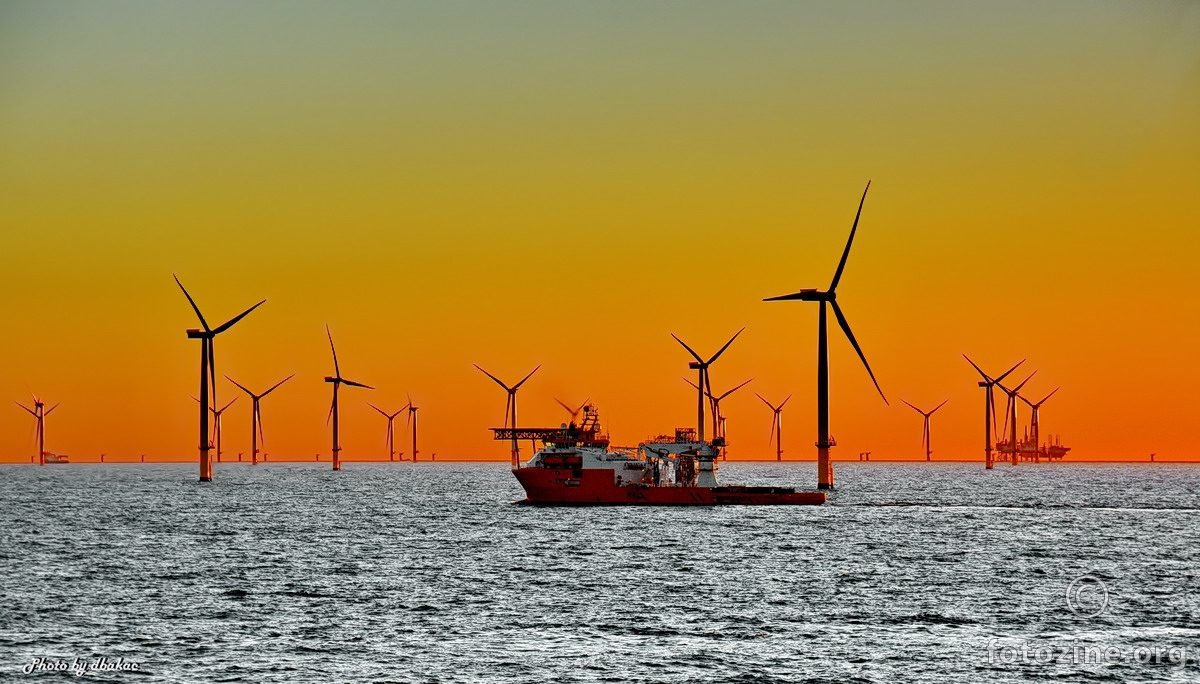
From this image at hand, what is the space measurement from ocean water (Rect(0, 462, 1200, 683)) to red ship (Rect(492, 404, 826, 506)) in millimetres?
22661

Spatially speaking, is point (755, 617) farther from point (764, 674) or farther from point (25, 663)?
point (25, 663)

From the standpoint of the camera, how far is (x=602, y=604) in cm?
8131

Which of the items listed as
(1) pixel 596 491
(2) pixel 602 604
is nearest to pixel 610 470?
(1) pixel 596 491

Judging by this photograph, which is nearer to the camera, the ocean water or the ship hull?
the ocean water

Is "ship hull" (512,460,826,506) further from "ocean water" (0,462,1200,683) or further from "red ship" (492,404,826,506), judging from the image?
"ocean water" (0,462,1200,683)

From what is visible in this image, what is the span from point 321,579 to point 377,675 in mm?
35777

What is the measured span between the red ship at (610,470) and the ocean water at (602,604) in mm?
22661

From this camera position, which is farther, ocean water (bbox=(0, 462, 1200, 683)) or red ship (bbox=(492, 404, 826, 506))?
red ship (bbox=(492, 404, 826, 506))

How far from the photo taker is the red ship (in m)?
166

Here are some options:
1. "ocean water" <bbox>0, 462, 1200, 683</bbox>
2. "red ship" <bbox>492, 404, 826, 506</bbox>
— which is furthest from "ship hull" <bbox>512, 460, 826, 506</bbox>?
"ocean water" <bbox>0, 462, 1200, 683</bbox>

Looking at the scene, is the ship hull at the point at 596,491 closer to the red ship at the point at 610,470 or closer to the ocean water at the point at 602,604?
the red ship at the point at 610,470

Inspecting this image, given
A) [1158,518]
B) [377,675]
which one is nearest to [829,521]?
[1158,518]

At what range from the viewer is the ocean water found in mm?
61594

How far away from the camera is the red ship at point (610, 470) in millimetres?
166125
